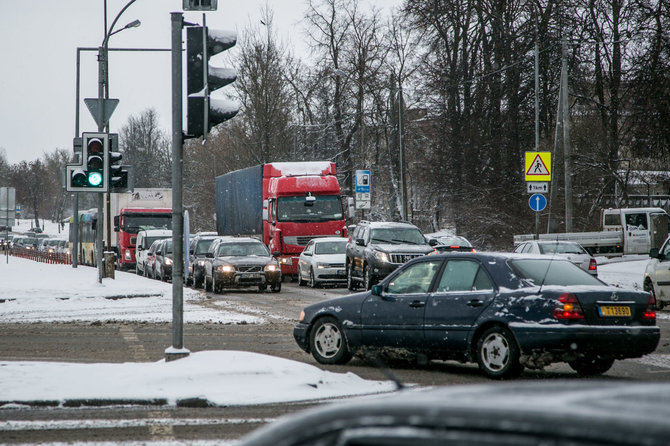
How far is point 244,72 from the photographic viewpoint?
59.8 metres

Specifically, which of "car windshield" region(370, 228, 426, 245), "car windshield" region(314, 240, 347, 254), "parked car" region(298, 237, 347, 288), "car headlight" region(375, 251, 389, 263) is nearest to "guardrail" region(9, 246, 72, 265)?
"parked car" region(298, 237, 347, 288)

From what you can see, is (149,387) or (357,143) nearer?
(149,387)

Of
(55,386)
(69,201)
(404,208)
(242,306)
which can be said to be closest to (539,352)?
(55,386)

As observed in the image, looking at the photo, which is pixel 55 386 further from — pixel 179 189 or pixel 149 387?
pixel 179 189

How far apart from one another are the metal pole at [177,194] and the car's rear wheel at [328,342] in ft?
6.36

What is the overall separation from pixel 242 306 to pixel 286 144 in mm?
38791

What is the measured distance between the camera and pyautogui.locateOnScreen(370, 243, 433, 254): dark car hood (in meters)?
26.8

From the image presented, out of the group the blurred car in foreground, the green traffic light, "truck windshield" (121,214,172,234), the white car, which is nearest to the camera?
the blurred car in foreground

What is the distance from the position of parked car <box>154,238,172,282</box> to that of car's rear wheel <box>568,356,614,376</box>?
88.0ft

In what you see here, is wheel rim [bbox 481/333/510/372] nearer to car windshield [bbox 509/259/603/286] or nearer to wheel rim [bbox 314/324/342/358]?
car windshield [bbox 509/259/603/286]

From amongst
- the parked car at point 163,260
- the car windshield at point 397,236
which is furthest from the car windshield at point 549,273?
the parked car at point 163,260

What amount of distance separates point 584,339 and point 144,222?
4049cm

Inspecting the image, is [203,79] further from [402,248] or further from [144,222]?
[144,222]

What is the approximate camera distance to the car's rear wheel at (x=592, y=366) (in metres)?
10.9
